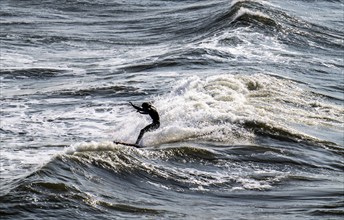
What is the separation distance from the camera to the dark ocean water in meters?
12.8

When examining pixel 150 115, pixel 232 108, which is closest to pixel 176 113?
pixel 232 108

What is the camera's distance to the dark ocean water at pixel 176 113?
12797 mm

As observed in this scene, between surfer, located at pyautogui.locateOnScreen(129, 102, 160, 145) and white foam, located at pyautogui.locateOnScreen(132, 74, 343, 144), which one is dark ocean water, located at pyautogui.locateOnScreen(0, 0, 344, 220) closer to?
white foam, located at pyautogui.locateOnScreen(132, 74, 343, 144)

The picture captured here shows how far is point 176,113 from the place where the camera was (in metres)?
18.4

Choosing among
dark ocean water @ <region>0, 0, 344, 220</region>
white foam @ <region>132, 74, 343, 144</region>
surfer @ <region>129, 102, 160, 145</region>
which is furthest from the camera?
white foam @ <region>132, 74, 343, 144</region>

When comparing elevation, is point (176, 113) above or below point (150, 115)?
below

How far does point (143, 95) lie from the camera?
21.6 metres

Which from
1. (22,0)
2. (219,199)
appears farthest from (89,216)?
(22,0)

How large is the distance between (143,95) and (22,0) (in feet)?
63.4

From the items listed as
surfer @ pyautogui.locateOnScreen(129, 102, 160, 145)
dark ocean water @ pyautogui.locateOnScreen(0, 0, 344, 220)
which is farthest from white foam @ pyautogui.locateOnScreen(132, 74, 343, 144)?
Answer: surfer @ pyautogui.locateOnScreen(129, 102, 160, 145)

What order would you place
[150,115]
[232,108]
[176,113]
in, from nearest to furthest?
[150,115] → [176,113] → [232,108]

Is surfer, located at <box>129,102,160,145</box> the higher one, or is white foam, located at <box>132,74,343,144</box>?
surfer, located at <box>129,102,160,145</box>

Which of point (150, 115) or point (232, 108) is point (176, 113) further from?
point (150, 115)

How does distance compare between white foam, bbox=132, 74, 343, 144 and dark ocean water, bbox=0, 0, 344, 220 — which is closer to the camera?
dark ocean water, bbox=0, 0, 344, 220
